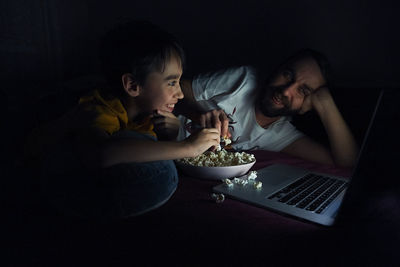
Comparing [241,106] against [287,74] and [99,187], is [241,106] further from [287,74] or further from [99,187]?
[99,187]


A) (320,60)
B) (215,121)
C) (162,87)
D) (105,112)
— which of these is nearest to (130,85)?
(162,87)

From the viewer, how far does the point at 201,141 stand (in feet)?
2.86

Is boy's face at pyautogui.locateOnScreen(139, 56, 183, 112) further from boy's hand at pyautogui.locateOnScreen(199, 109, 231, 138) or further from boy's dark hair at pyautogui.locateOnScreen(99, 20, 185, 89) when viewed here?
boy's hand at pyautogui.locateOnScreen(199, 109, 231, 138)

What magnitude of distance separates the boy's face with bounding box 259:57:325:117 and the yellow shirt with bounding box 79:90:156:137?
2.32ft

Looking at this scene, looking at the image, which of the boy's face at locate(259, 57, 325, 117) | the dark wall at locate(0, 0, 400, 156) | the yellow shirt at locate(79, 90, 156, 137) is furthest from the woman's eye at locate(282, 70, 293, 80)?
the yellow shirt at locate(79, 90, 156, 137)

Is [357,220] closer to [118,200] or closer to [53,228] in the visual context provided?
[118,200]

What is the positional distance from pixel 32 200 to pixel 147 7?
171 cm

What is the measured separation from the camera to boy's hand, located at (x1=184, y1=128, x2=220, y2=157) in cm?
86

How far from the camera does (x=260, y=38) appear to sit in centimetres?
186

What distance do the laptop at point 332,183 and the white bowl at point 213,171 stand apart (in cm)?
4

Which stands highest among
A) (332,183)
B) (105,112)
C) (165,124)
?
(105,112)

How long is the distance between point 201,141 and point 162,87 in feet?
1.03

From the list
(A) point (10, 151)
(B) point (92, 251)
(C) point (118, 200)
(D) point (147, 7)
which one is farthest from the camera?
(D) point (147, 7)

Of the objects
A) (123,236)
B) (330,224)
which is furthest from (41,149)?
(330,224)
